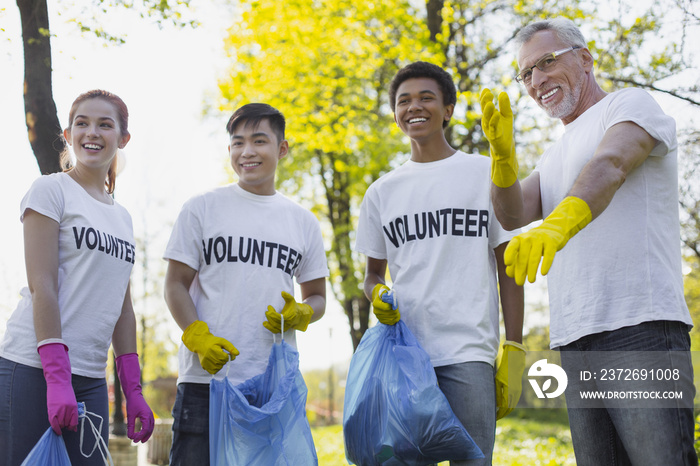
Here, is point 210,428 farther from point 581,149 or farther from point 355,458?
point 581,149

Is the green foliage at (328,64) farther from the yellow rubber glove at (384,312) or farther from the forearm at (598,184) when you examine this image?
the forearm at (598,184)

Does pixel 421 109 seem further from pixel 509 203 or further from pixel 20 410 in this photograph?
pixel 20 410

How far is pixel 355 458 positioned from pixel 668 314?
49.4 inches

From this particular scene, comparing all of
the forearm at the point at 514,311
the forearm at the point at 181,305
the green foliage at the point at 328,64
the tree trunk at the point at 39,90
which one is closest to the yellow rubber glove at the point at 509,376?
the forearm at the point at 514,311

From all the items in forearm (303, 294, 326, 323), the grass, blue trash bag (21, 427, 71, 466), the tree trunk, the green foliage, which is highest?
the green foliage

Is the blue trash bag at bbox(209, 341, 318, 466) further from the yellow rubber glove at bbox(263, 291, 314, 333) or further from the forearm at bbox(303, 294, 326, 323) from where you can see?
the forearm at bbox(303, 294, 326, 323)

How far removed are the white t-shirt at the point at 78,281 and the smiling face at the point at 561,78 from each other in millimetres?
1871

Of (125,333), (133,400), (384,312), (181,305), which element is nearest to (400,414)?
(384,312)

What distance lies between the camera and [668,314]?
188 cm

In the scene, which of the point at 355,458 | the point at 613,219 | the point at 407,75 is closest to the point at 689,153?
the point at 407,75

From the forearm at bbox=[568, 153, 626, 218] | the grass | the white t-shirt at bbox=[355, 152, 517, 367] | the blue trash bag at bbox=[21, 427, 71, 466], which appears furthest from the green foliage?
the blue trash bag at bbox=[21, 427, 71, 466]

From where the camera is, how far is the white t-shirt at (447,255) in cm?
249

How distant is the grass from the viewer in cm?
796

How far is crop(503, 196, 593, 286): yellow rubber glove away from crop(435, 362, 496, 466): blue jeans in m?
0.85
